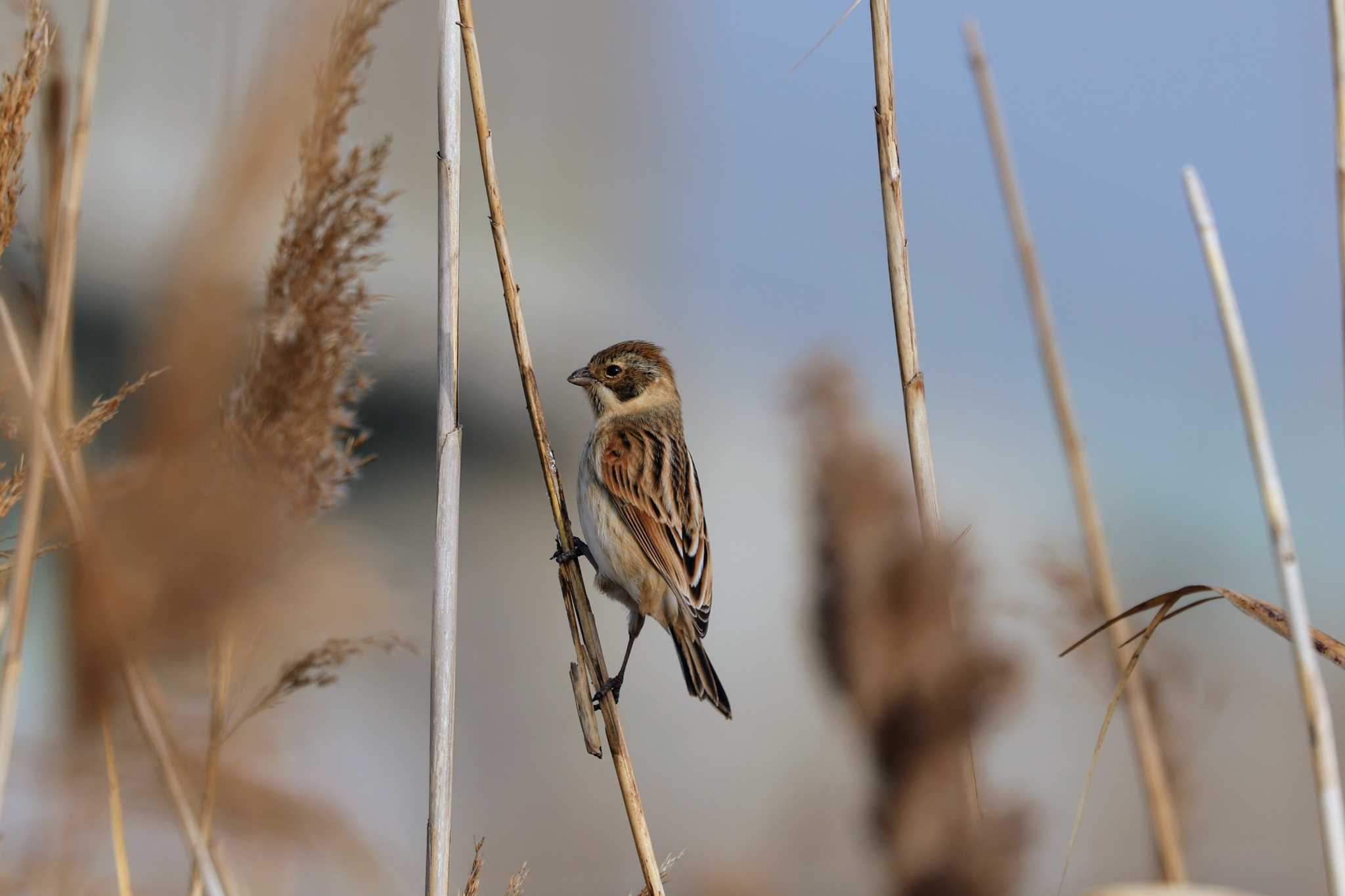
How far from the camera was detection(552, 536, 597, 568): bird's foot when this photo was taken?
1.65m

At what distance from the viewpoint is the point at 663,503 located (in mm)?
2416

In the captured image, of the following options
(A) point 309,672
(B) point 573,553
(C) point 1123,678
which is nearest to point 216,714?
(A) point 309,672

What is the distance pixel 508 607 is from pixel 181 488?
5836mm

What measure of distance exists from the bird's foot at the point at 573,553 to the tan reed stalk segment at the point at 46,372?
2.25ft

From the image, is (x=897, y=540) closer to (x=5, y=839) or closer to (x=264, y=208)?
(x=264, y=208)

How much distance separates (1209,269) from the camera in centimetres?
101

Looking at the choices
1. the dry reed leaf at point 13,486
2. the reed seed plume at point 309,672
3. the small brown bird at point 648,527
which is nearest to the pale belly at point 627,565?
the small brown bird at point 648,527

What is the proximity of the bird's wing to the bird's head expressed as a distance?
15cm

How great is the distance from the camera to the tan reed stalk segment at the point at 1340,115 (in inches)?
46.0

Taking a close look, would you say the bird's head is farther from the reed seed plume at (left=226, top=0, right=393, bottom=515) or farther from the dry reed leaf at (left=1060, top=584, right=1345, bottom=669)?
the dry reed leaf at (left=1060, top=584, right=1345, bottom=669)

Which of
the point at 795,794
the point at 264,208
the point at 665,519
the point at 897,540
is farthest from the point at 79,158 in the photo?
the point at 795,794

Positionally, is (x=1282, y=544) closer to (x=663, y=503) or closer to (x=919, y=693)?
(x=919, y=693)

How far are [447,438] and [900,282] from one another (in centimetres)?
63

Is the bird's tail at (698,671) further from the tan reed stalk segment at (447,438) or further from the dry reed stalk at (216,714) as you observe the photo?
the dry reed stalk at (216,714)
